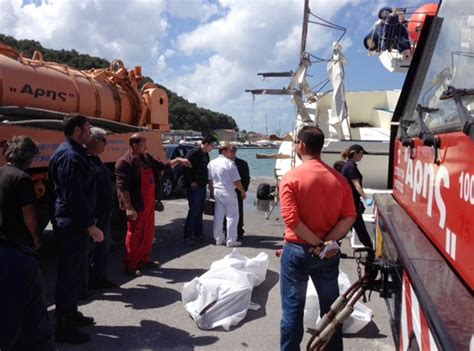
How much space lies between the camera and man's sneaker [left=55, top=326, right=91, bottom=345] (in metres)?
3.61

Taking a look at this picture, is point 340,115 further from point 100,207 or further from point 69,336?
point 69,336

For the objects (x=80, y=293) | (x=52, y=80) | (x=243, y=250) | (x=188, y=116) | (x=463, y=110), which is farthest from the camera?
(x=188, y=116)

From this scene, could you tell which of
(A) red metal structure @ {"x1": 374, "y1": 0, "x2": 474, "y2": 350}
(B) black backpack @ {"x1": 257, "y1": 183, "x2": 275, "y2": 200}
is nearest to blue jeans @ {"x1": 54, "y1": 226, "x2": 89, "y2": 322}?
(A) red metal structure @ {"x1": 374, "y1": 0, "x2": 474, "y2": 350}

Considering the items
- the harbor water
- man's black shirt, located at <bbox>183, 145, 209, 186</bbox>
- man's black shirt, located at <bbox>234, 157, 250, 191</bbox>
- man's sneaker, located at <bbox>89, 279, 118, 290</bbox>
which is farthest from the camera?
the harbor water

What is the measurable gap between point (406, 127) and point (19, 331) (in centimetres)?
284

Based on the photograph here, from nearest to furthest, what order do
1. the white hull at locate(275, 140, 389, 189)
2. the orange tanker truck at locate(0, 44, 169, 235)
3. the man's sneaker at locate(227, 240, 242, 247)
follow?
the orange tanker truck at locate(0, 44, 169, 235), the man's sneaker at locate(227, 240, 242, 247), the white hull at locate(275, 140, 389, 189)

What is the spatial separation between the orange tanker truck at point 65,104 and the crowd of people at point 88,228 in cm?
115

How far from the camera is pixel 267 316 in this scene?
13.9 ft

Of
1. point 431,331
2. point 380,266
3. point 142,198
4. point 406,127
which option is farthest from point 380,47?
point 431,331

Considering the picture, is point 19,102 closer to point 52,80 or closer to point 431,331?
point 52,80

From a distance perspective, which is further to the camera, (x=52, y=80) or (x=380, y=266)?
(x=52, y=80)

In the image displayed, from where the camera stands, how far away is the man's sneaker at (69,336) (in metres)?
3.61

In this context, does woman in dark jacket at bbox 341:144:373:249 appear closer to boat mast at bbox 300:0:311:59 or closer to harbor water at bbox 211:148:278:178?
harbor water at bbox 211:148:278:178

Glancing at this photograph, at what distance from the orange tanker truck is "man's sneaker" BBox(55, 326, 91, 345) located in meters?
2.23
